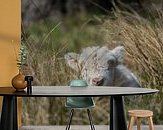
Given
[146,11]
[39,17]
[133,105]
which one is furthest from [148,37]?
[39,17]

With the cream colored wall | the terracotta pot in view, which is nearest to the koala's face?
the cream colored wall

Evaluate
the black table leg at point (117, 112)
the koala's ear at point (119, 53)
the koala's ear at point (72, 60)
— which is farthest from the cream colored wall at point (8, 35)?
the black table leg at point (117, 112)

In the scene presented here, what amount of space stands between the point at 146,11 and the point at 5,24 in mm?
1861

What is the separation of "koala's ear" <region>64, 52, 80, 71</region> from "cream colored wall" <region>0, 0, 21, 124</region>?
67 cm

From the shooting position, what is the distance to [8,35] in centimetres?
504

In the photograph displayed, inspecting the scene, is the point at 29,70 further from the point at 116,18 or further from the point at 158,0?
the point at 158,0

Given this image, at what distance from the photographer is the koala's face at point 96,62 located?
5.39 meters

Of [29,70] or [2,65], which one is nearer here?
[2,65]

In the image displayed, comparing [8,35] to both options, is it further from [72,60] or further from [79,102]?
[79,102]

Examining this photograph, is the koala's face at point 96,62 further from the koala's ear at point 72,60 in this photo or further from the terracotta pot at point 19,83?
the terracotta pot at point 19,83

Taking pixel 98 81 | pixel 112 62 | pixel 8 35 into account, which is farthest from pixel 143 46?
pixel 8 35

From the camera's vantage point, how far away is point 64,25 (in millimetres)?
5520

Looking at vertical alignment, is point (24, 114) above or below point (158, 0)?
below

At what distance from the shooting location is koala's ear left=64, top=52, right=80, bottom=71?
537 cm
